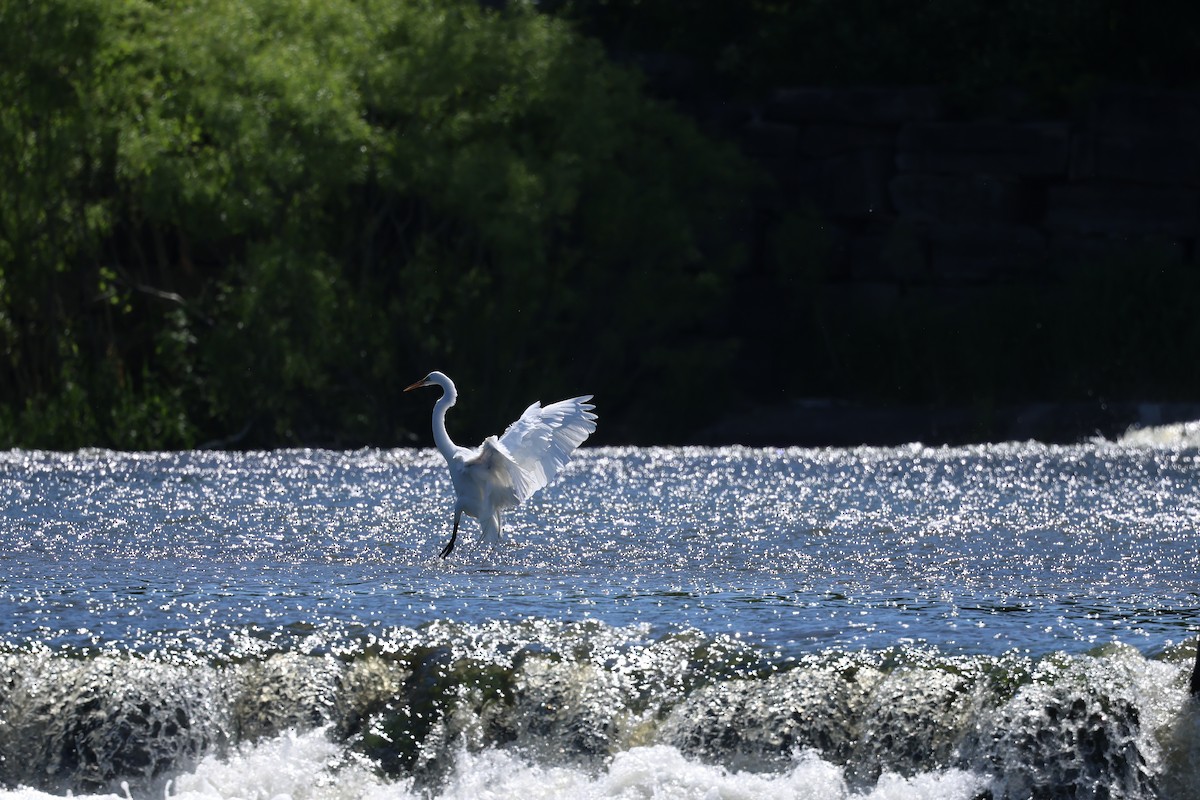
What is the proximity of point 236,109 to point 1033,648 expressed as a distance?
35.8 ft

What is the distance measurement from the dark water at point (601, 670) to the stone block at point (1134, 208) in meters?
10.8

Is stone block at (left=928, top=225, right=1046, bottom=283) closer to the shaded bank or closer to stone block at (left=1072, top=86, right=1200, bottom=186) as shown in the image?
stone block at (left=1072, top=86, right=1200, bottom=186)

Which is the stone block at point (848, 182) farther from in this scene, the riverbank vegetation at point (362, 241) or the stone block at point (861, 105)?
the riverbank vegetation at point (362, 241)

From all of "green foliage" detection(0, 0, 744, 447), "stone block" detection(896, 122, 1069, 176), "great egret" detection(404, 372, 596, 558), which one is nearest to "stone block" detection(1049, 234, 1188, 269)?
"stone block" detection(896, 122, 1069, 176)

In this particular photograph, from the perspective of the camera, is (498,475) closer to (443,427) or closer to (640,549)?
(443,427)

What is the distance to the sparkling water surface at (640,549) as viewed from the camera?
8.36 meters

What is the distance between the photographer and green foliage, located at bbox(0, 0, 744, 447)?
56.4ft

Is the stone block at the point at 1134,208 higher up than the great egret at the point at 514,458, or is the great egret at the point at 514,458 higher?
the stone block at the point at 1134,208

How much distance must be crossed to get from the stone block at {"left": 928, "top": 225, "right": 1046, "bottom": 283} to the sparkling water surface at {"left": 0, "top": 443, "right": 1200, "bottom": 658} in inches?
212

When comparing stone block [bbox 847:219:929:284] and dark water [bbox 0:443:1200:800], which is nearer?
dark water [bbox 0:443:1200:800]

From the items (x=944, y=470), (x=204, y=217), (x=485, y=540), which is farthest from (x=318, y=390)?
(x=485, y=540)

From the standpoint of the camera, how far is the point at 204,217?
687 inches

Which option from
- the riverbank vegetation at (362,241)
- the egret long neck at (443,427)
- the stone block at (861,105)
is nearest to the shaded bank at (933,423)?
the riverbank vegetation at (362,241)

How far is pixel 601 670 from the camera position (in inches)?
308
